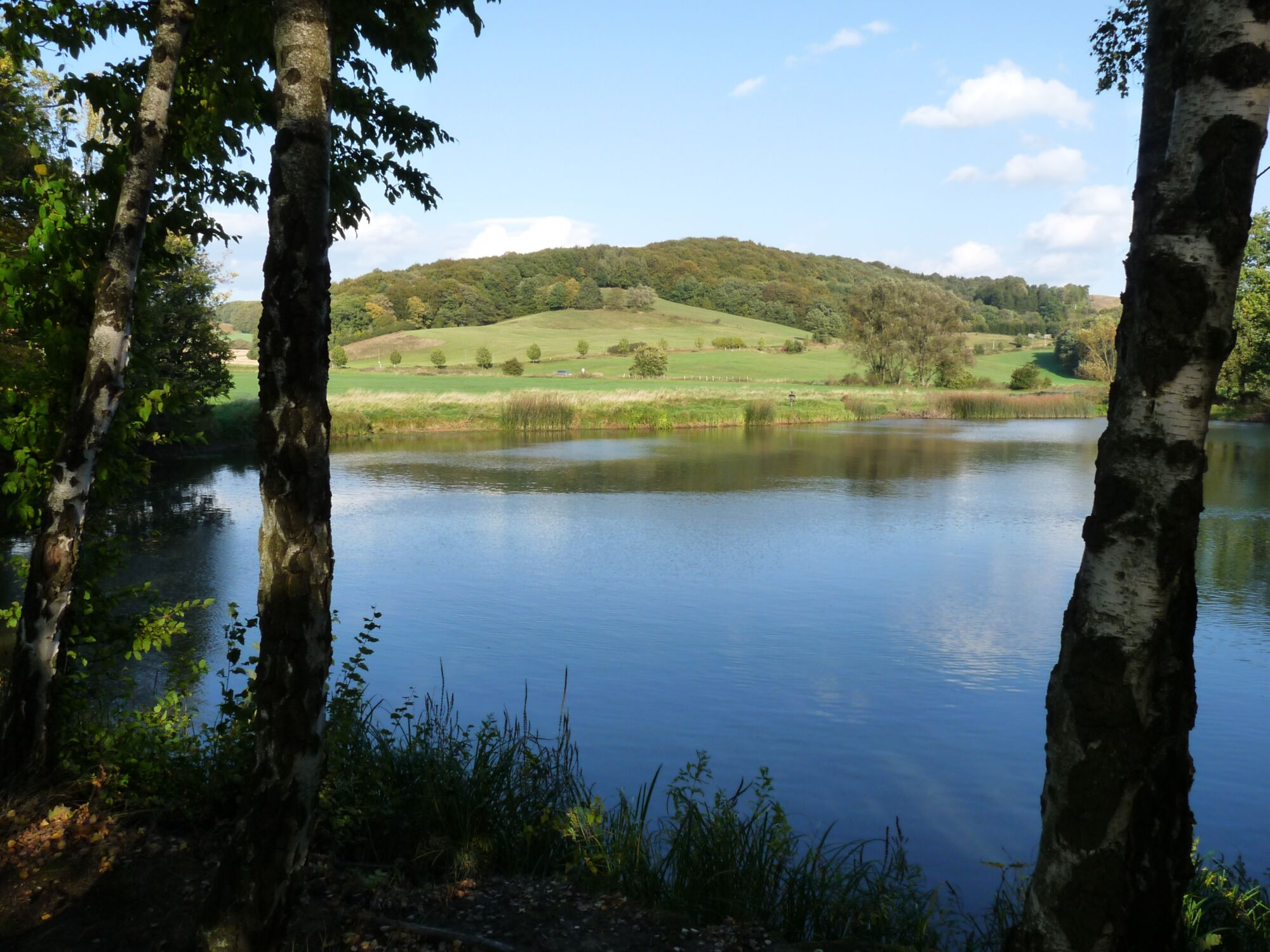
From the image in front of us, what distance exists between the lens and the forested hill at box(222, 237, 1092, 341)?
270 feet

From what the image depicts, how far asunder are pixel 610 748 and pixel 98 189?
15.3ft

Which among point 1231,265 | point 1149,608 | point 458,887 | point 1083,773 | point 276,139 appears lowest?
point 458,887

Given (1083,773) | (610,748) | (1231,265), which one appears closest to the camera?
(1231,265)

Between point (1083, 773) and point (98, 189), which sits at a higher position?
point (98, 189)

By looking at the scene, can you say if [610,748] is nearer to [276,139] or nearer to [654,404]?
[276,139]

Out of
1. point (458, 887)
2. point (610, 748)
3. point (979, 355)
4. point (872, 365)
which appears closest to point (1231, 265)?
point (458, 887)

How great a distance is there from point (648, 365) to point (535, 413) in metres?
22.9

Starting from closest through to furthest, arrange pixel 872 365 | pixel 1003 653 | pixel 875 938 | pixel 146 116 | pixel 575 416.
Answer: pixel 875 938 → pixel 146 116 → pixel 1003 653 → pixel 575 416 → pixel 872 365

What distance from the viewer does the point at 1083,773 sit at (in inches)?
107

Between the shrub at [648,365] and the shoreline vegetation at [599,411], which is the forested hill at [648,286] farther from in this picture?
the shoreline vegetation at [599,411]

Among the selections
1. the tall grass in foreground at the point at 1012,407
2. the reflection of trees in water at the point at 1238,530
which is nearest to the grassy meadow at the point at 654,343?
the tall grass in foreground at the point at 1012,407

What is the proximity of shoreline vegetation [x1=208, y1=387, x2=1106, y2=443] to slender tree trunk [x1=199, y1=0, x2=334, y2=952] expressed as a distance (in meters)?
30.4

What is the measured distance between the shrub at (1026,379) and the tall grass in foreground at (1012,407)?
13.7 metres

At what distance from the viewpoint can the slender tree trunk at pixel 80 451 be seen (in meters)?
4.38
